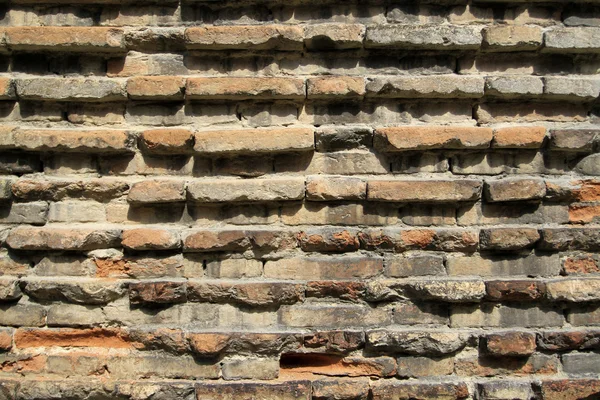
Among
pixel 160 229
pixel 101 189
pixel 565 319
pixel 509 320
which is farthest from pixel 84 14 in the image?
pixel 565 319

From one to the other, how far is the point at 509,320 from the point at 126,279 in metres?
1.64

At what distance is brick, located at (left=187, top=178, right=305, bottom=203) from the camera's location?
83.8 inches

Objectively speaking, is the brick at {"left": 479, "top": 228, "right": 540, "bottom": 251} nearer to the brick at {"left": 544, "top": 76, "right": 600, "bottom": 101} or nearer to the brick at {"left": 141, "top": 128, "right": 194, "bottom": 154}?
the brick at {"left": 544, "top": 76, "right": 600, "bottom": 101}

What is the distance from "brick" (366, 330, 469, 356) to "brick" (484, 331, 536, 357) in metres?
0.13

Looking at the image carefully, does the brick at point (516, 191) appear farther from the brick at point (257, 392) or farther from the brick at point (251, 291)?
the brick at point (257, 392)

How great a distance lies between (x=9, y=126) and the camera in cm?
219

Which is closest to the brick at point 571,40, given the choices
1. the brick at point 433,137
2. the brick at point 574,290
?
the brick at point 433,137

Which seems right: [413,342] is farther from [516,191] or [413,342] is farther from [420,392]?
[516,191]

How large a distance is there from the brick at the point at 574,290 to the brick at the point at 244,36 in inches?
58.2

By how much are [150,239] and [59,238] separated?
38 cm

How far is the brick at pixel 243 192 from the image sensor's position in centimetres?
213

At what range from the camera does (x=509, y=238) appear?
2160 millimetres

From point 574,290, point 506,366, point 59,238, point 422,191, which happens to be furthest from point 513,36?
point 59,238

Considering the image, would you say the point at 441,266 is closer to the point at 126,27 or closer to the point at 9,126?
the point at 126,27
